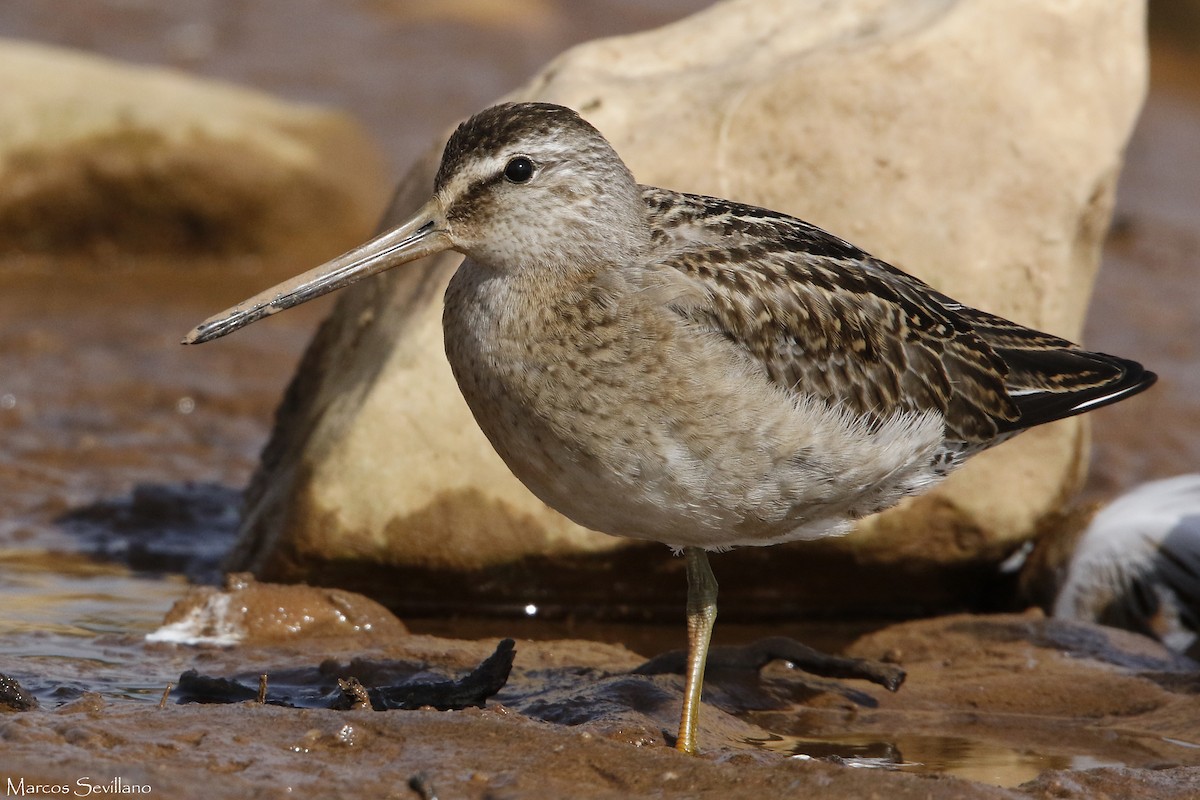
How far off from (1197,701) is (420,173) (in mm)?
4231

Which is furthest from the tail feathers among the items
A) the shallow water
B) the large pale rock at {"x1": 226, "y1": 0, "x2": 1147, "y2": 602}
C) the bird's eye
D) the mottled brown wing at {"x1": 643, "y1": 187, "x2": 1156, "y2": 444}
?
the bird's eye

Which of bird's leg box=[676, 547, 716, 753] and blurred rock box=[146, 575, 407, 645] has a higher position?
bird's leg box=[676, 547, 716, 753]

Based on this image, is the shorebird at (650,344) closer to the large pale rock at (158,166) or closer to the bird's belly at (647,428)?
the bird's belly at (647,428)

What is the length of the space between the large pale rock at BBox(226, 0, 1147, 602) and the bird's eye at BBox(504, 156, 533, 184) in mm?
1854

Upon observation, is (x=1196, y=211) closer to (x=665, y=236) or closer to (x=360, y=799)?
(x=665, y=236)

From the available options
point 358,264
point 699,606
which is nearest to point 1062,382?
point 699,606

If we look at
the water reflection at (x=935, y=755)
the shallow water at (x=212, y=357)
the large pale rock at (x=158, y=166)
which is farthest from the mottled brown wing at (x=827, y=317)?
the large pale rock at (x=158, y=166)

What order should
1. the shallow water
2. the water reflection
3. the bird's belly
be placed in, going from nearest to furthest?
the bird's belly, the water reflection, the shallow water

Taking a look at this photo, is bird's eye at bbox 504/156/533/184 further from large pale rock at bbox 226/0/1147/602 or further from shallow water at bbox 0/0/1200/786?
shallow water at bbox 0/0/1200/786

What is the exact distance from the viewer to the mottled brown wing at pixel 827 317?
5.59 meters

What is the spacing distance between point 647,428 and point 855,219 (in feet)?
8.43

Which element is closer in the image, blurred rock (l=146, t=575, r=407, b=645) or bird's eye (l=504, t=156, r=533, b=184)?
bird's eye (l=504, t=156, r=533, b=184)

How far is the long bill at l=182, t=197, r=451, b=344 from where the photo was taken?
216 inches

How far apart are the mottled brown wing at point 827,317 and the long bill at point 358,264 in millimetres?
790
